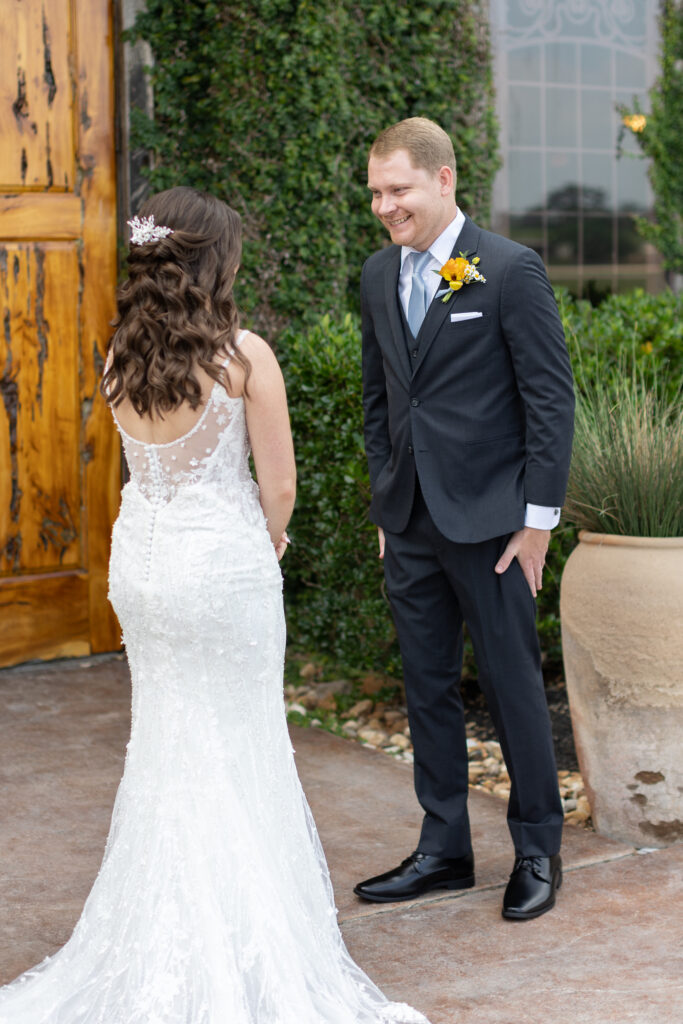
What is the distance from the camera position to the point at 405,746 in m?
5.30

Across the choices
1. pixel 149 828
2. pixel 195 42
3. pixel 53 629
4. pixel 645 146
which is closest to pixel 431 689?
pixel 149 828

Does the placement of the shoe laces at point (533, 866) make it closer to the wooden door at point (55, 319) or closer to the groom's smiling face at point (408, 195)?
the groom's smiling face at point (408, 195)

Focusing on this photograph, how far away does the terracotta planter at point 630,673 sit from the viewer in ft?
12.8

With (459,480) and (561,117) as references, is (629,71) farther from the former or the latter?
(459,480)

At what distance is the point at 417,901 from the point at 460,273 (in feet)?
5.87

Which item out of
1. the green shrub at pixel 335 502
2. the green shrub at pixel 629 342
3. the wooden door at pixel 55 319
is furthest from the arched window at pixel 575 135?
the wooden door at pixel 55 319

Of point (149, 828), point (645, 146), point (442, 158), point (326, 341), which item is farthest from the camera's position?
point (645, 146)

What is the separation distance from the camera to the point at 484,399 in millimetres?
3432

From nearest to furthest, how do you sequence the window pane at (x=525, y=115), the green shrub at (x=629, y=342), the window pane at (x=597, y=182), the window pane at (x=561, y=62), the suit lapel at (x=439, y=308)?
the suit lapel at (x=439, y=308) → the green shrub at (x=629, y=342) → the window pane at (x=525, y=115) → the window pane at (x=561, y=62) → the window pane at (x=597, y=182)

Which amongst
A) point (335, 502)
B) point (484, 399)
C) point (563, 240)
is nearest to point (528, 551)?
point (484, 399)

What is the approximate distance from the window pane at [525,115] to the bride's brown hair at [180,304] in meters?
5.50

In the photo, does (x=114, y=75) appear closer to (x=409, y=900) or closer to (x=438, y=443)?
(x=438, y=443)

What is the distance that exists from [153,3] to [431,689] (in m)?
3.79

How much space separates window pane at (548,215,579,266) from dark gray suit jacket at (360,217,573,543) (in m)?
4.74
